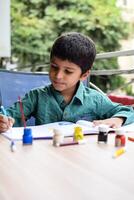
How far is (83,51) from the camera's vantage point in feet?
4.25

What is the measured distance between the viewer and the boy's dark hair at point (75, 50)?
4.07 ft

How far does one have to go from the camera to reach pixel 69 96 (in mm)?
1327

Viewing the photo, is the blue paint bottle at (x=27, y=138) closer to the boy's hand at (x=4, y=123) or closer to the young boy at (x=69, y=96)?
the boy's hand at (x=4, y=123)

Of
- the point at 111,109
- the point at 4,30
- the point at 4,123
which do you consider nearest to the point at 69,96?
the point at 111,109

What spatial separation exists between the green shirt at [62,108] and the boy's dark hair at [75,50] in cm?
11

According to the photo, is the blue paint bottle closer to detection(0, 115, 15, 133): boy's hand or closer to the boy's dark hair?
detection(0, 115, 15, 133): boy's hand

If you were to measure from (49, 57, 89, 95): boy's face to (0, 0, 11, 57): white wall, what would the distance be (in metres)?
2.03

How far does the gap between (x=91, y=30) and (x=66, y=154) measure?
6714 mm

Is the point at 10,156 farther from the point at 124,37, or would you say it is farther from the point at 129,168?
the point at 124,37

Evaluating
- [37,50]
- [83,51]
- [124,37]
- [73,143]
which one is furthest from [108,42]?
[73,143]

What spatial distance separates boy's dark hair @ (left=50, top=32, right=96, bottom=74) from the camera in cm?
124

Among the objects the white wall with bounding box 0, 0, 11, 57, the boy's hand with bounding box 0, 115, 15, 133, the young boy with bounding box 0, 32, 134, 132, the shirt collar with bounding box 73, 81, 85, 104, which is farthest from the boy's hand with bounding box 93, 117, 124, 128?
the white wall with bounding box 0, 0, 11, 57

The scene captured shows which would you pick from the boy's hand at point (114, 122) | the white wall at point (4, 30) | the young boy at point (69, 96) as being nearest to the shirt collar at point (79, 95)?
the young boy at point (69, 96)

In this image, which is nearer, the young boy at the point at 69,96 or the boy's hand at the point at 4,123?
the boy's hand at the point at 4,123
